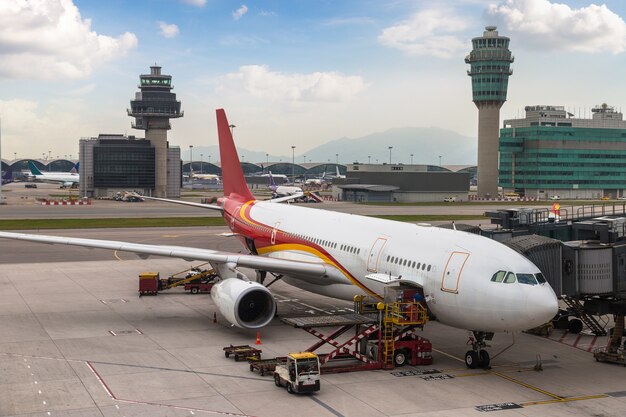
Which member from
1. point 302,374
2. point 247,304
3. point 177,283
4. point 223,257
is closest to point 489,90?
point 177,283

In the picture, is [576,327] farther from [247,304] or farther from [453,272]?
[247,304]

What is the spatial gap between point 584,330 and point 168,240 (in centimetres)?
4307

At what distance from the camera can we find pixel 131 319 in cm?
3375

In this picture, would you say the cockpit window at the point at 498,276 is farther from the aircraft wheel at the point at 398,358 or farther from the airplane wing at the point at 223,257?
the airplane wing at the point at 223,257

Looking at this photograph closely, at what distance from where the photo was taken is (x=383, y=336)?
2539 centimetres

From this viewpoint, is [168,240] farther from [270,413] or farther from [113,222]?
[270,413]

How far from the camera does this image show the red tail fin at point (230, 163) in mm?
46438

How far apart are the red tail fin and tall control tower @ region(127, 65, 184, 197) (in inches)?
4984

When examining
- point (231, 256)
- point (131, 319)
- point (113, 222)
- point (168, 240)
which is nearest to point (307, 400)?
point (231, 256)

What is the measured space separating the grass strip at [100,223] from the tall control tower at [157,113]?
79060mm

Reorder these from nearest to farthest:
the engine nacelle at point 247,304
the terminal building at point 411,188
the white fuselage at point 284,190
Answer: the engine nacelle at point 247,304, the terminal building at point 411,188, the white fuselage at point 284,190

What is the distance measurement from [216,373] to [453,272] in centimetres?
875

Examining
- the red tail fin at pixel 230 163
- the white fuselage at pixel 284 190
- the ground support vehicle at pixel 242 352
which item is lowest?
the ground support vehicle at pixel 242 352

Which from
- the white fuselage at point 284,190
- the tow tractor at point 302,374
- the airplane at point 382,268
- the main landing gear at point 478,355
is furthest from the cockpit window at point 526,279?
the white fuselage at point 284,190
